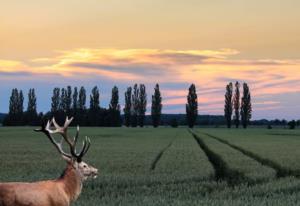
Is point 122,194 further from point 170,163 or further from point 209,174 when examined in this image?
point 170,163

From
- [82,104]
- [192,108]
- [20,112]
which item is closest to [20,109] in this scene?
[20,112]

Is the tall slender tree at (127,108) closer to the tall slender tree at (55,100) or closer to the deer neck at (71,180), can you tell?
the tall slender tree at (55,100)

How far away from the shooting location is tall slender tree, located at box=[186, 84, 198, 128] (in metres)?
169

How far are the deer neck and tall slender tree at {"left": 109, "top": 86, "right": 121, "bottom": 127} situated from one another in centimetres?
16116

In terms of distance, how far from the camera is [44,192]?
12141 millimetres

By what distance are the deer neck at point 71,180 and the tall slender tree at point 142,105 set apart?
159 meters

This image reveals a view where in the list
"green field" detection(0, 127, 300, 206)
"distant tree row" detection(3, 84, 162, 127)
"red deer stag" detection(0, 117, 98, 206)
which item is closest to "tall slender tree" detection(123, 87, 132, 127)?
"distant tree row" detection(3, 84, 162, 127)

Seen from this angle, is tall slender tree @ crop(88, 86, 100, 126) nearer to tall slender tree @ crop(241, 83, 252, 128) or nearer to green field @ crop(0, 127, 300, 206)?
tall slender tree @ crop(241, 83, 252, 128)

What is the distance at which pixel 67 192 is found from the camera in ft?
41.1

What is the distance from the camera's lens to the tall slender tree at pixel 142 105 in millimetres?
173125

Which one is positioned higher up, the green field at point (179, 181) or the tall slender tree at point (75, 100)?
the tall slender tree at point (75, 100)

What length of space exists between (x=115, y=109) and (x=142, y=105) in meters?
8.64

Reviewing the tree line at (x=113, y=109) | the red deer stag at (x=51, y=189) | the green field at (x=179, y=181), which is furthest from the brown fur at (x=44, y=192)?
the tree line at (x=113, y=109)

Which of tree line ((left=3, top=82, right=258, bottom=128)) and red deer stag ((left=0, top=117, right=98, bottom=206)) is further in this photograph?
tree line ((left=3, top=82, right=258, bottom=128))
